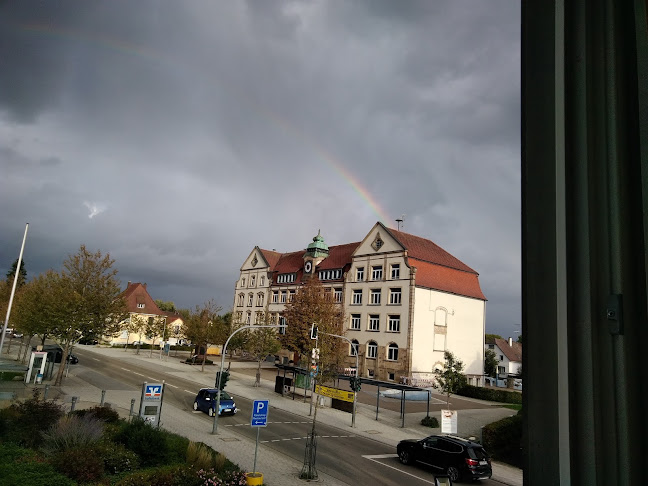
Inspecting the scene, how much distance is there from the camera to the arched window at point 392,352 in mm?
45144

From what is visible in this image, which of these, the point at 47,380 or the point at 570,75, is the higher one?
the point at 570,75

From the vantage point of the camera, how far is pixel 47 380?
33500 millimetres

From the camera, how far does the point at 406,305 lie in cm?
4534

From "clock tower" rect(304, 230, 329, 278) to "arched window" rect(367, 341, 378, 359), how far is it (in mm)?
14486

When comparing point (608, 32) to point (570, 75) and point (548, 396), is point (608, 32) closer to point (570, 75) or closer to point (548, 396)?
point (570, 75)

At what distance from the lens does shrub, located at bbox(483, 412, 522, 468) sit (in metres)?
22.1

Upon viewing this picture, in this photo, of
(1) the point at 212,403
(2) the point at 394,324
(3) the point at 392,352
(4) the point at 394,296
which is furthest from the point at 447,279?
(1) the point at 212,403

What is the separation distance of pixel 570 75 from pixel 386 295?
153 feet

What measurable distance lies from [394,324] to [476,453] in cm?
2945

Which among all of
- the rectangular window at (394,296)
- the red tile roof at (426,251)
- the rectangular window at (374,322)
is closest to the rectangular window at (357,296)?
the rectangular window at (374,322)

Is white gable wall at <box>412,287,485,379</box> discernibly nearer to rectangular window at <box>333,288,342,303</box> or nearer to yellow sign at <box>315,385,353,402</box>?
rectangular window at <box>333,288,342,303</box>

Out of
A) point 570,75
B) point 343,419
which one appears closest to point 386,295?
point 343,419

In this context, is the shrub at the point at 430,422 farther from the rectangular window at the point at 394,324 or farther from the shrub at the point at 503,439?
the rectangular window at the point at 394,324

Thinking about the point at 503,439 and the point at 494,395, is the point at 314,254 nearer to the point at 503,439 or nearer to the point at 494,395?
the point at 494,395
